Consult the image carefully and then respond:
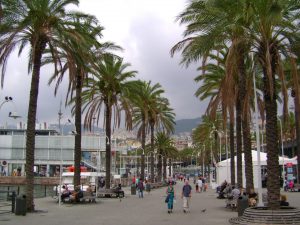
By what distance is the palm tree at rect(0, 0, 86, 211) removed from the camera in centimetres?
2158

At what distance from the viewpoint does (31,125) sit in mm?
22531

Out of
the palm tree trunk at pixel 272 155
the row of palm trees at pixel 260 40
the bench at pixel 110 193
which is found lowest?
the bench at pixel 110 193

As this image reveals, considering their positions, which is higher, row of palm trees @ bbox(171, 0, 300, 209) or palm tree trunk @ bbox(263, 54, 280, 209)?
row of palm trees @ bbox(171, 0, 300, 209)

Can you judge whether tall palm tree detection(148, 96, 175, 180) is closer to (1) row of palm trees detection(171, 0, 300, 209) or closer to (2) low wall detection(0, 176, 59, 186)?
→ (2) low wall detection(0, 176, 59, 186)

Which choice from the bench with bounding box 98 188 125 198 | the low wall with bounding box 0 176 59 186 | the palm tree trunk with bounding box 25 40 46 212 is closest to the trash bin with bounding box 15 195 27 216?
the palm tree trunk with bounding box 25 40 46 212

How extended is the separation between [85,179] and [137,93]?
17.8 m

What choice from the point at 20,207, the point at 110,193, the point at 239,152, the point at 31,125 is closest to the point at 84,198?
the point at 110,193

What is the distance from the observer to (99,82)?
37625mm

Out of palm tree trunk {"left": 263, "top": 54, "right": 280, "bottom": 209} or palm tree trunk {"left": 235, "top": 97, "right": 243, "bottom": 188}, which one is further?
palm tree trunk {"left": 235, "top": 97, "right": 243, "bottom": 188}

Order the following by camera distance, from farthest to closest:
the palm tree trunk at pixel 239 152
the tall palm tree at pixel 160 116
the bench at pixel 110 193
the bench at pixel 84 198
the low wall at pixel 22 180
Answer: the low wall at pixel 22 180 → the tall palm tree at pixel 160 116 → the bench at pixel 110 193 → the bench at pixel 84 198 → the palm tree trunk at pixel 239 152

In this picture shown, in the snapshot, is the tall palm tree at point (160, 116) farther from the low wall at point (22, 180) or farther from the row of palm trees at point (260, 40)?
the row of palm trees at point (260, 40)

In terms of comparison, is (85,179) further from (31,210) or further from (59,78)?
(31,210)

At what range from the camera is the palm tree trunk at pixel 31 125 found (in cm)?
2203

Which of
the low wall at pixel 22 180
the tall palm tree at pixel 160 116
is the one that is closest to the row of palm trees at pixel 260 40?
the tall palm tree at pixel 160 116
